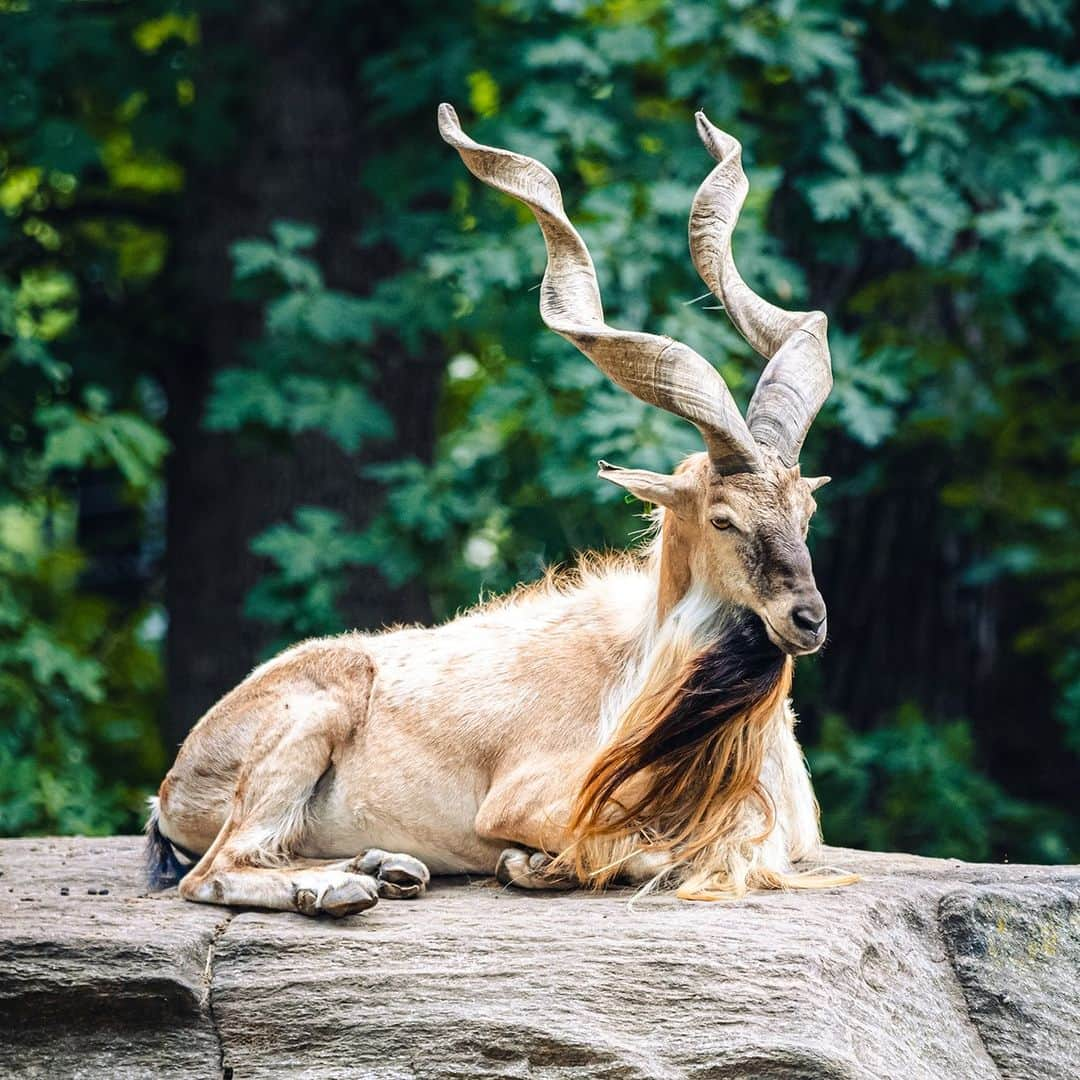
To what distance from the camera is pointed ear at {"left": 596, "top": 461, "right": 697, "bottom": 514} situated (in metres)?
5.74

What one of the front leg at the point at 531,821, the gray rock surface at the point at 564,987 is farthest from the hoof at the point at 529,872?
the gray rock surface at the point at 564,987

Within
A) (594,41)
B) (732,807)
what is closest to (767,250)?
(594,41)

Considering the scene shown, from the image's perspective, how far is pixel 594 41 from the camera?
32.2ft

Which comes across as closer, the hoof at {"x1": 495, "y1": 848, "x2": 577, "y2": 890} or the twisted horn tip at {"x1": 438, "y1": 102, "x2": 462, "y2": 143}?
the hoof at {"x1": 495, "y1": 848, "x2": 577, "y2": 890}

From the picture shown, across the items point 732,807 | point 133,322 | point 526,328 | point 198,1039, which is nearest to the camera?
point 198,1039

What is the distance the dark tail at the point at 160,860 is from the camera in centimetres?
648

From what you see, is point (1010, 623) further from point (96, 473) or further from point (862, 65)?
point (96, 473)

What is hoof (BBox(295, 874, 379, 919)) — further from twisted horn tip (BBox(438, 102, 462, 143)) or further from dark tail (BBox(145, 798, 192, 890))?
twisted horn tip (BBox(438, 102, 462, 143))

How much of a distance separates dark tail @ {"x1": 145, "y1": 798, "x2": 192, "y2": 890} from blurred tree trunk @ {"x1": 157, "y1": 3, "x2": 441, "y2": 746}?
4.68 meters

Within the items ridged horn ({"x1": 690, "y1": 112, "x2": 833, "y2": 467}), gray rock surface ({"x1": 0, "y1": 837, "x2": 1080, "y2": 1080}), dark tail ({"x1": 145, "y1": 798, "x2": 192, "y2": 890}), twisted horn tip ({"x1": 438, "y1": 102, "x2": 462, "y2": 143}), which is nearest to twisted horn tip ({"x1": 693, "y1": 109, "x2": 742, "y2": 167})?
ridged horn ({"x1": 690, "y1": 112, "x2": 833, "y2": 467})

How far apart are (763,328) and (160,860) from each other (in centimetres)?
312

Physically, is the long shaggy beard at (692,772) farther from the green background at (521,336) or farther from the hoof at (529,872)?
the green background at (521,336)

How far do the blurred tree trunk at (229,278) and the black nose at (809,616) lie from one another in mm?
6268

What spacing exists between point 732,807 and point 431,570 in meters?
4.23
